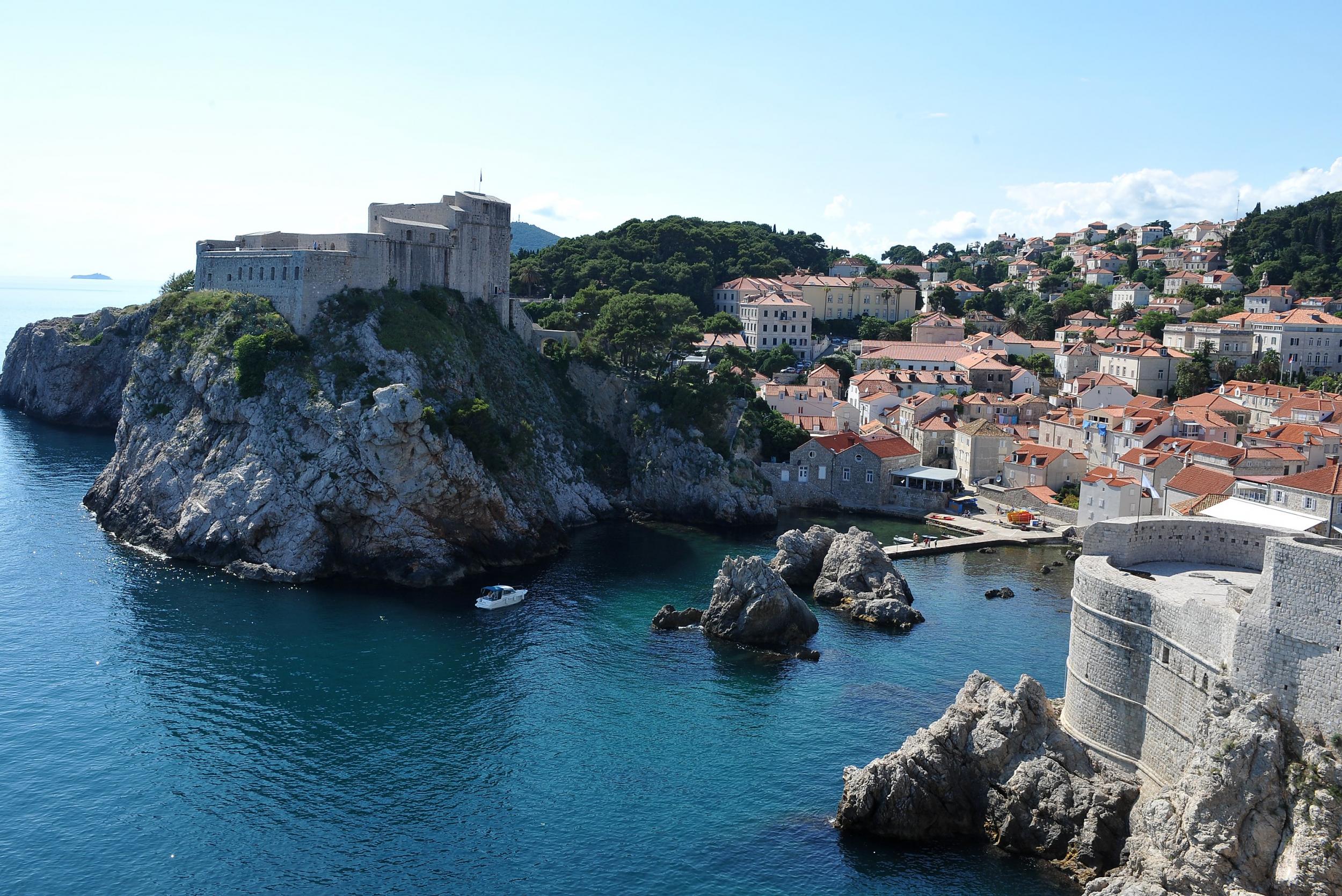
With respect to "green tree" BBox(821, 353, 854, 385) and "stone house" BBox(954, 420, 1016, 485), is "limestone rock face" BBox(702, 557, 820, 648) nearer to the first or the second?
"stone house" BBox(954, 420, 1016, 485)

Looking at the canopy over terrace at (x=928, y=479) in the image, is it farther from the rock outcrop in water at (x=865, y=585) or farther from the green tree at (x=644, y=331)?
the rock outcrop in water at (x=865, y=585)

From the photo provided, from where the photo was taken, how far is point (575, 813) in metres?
31.1

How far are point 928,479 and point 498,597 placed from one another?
33326 millimetres

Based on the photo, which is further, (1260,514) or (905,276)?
(905,276)

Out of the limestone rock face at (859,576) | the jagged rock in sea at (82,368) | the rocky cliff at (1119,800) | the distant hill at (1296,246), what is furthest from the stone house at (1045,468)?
the jagged rock in sea at (82,368)

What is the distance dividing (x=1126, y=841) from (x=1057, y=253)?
564 feet

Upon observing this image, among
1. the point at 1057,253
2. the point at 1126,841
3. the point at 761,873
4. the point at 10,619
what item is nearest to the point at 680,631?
the point at 761,873

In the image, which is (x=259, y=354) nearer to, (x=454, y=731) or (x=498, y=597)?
(x=498, y=597)

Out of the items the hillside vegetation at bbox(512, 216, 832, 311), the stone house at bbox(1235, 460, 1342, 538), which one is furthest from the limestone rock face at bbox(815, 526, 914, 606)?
the hillside vegetation at bbox(512, 216, 832, 311)

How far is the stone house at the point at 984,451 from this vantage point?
75.0m

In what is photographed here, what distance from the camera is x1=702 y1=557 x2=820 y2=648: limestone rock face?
45062mm

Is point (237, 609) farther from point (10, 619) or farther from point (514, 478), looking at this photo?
point (514, 478)

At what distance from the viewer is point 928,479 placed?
7175cm

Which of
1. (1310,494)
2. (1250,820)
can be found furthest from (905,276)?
(1250,820)
